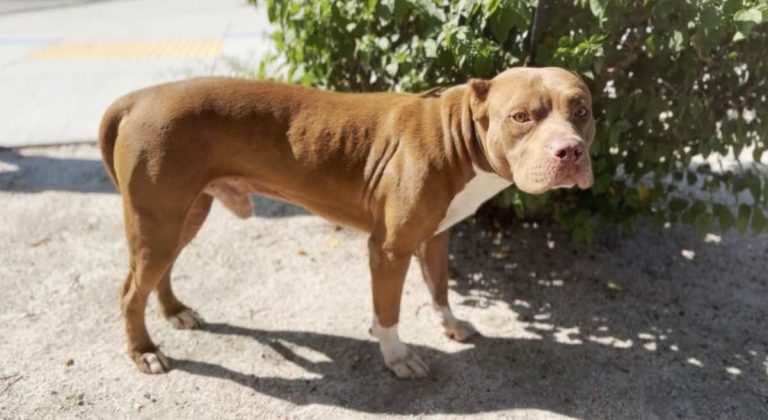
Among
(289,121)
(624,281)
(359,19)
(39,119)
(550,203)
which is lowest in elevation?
(39,119)

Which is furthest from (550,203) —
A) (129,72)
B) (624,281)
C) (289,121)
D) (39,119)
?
(129,72)

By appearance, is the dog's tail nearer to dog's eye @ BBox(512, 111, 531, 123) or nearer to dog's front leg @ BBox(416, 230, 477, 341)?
dog's front leg @ BBox(416, 230, 477, 341)

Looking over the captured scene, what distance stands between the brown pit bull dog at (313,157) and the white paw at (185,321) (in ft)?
1.84

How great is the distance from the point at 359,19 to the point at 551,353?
223 centimetres

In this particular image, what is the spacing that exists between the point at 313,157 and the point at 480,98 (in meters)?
0.85

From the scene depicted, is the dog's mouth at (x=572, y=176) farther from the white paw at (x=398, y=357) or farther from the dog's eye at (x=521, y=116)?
the white paw at (x=398, y=357)

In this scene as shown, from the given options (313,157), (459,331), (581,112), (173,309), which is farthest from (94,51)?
(581,112)

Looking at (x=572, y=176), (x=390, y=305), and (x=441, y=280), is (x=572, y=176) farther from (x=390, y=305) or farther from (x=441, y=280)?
(x=441, y=280)

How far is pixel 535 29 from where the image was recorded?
3.59 metres

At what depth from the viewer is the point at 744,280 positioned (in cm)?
470

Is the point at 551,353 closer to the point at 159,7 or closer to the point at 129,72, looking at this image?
the point at 129,72

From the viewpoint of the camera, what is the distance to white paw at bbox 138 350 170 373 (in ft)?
12.4

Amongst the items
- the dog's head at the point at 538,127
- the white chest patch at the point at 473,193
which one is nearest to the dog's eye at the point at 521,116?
the dog's head at the point at 538,127

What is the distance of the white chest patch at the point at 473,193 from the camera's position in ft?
11.2
